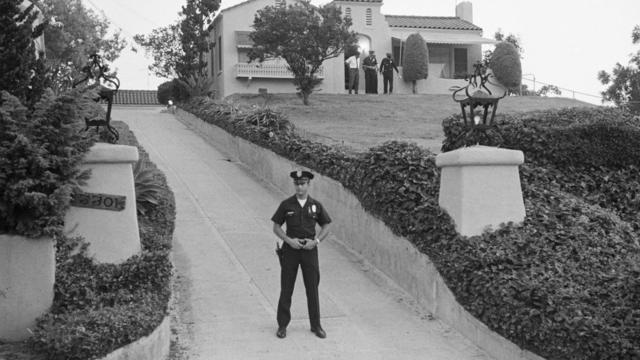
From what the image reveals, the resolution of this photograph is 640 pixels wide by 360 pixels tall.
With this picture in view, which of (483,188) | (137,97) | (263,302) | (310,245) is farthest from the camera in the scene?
(137,97)

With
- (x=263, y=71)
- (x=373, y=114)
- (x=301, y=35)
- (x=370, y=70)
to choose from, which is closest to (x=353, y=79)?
(x=370, y=70)

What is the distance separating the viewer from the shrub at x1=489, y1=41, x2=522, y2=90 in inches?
1272

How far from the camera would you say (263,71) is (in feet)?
100

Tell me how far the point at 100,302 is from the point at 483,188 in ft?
14.5

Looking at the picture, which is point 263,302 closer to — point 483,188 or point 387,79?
point 483,188

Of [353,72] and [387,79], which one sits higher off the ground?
[353,72]

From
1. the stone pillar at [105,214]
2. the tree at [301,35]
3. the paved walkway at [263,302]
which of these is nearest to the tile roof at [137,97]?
the tree at [301,35]

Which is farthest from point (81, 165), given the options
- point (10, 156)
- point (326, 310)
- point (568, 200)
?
point (568, 200)

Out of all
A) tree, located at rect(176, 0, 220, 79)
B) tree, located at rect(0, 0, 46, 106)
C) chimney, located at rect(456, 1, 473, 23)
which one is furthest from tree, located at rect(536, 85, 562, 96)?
tree, located at rect(0, 0, 46, 106)

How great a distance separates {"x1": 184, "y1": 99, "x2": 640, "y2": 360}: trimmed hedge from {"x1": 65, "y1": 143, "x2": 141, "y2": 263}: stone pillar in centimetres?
352

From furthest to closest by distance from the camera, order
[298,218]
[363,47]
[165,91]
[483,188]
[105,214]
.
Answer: [165,91], [363,47], [483,188], [298,218], [105,214]

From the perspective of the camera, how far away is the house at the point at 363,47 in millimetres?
30641

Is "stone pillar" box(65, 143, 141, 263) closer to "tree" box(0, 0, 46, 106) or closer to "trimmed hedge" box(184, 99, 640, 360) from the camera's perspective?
"trimmed hedge" box(184, 99, 640, 360)

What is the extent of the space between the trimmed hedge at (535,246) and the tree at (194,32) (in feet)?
56.6
